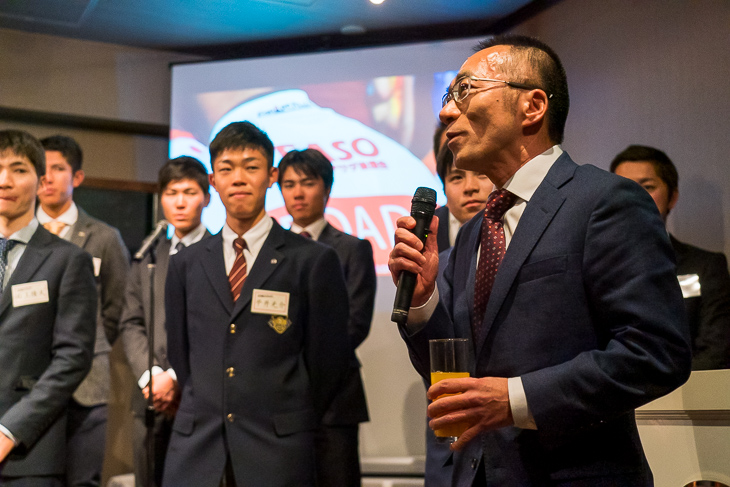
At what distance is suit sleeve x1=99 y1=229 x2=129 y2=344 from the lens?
3.69 m

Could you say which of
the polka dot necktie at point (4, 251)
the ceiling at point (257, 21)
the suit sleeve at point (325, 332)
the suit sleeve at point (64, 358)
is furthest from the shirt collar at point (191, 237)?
the ceiling at point (257, 21)

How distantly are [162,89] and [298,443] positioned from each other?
4056 mm

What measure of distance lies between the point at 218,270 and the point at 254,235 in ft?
0.62

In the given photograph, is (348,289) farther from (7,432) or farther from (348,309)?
(7,432)

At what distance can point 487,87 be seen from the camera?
Result: 152 centimetres

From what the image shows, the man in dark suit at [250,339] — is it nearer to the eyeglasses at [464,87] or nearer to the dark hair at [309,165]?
the dark hair at [309,165]

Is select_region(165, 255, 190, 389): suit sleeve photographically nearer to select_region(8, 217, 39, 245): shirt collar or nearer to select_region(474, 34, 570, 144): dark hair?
select_region(8, 217, 39, 245): shirt collar

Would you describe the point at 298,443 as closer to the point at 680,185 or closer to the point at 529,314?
the point at 529,314

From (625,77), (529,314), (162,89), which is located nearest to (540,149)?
(529,314)

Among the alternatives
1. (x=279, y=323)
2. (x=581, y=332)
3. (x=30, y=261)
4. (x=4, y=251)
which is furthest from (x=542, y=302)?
(x=4, y=251)

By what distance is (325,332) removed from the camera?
242 centimetres

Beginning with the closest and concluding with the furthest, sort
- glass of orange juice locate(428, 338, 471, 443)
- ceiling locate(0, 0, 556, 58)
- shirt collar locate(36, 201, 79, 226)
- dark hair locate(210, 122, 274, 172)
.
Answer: glass of orange juice locate(428, 338, 471, 443)
dark hair locate(210, 122, 274, 172)
shirt collar locate(36, 201, 79, 226)
ceiling locate(0, 0, 556, 58)

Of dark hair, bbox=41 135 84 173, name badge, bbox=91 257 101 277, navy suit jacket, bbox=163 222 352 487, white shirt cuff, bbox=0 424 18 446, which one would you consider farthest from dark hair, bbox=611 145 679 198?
dark hair, bbox=41 135 84 173

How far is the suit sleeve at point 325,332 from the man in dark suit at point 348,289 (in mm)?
272
